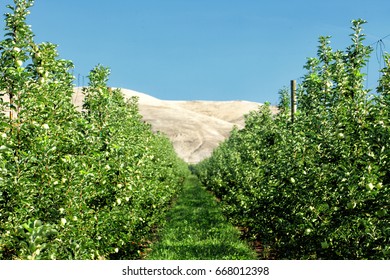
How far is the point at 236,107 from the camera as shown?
5886 inches

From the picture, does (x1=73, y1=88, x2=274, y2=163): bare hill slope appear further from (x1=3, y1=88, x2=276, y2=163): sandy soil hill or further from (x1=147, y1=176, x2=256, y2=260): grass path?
(x1=147, y1=176, x2=256, y2=260): grass path

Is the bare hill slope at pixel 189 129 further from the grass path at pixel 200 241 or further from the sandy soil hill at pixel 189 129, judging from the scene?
the grass path at pixel 200 241

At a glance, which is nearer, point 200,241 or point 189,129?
point 200,241

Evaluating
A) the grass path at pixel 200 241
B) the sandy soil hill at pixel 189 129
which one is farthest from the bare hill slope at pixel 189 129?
the grass path at pixel 200 241

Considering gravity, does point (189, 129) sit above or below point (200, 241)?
above

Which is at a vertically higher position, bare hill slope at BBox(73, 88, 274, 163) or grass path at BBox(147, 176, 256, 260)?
bare hill slope at BBox(73, 88, 274, 163)

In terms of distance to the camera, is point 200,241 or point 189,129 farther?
point 189,129

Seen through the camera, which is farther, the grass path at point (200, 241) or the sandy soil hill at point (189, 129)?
the sandy soil hill at point (189, 129)

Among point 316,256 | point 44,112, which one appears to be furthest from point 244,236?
point 44,112

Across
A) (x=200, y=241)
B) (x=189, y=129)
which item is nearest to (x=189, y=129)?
(x=189, y=129)

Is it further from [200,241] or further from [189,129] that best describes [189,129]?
[200,241]

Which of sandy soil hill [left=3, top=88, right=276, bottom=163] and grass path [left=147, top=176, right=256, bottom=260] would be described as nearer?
grass path [left=147, top=176, right=256, bottom=260]

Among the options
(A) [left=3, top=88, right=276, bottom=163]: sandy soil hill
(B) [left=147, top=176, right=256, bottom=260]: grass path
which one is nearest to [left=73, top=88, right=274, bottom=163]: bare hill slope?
(A) [left=3, top=88, right=276, bottom=163]: sandy soil hill

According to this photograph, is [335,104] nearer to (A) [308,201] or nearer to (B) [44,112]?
(A) [308,201]
